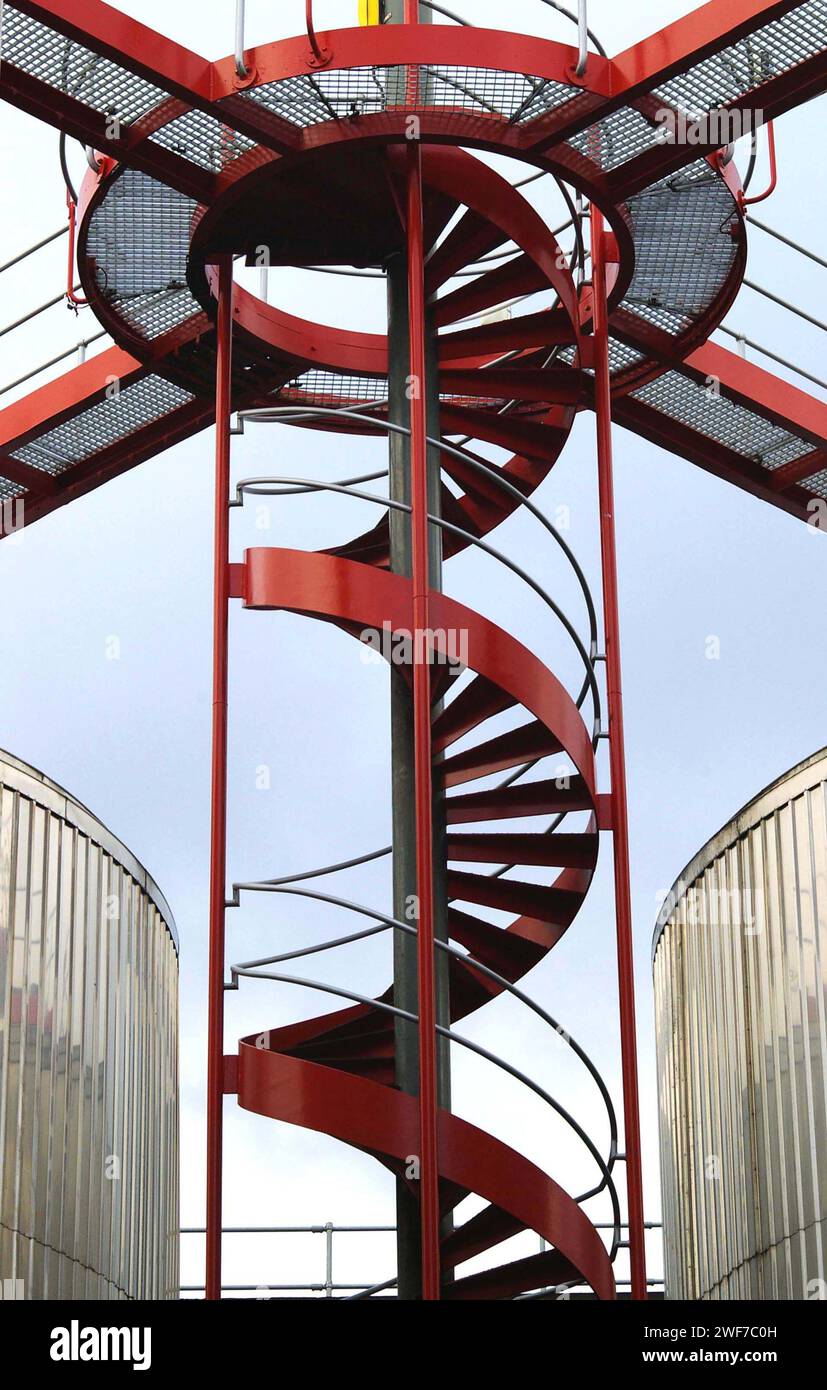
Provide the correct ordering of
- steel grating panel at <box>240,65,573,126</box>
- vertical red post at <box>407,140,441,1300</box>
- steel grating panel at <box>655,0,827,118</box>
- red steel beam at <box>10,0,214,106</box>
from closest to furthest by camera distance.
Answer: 1. vertical red post at <box>407,140,441,1300</box>
2. red steel beam at <box>10,0,214,106</box>
3. steel grating panel at <box>655,0,827,118</box>
4. steel grating panel at <box>240,65,573,126</box>

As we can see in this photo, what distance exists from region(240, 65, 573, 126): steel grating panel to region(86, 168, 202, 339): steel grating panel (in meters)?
1.34

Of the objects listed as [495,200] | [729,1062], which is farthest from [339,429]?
[729,1062]

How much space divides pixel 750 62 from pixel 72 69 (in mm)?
4624

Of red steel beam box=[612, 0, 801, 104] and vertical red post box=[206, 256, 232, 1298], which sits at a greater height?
red steel beam box=[612, 0, 801, 104]

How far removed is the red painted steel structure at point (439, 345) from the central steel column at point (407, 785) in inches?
8.7

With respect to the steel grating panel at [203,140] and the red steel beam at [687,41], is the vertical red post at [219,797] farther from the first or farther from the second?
the red steel beam at [687,41]

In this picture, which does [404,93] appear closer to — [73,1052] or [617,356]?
[617,356]

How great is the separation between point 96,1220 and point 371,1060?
2399 mm

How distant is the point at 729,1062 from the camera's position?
62.9ft

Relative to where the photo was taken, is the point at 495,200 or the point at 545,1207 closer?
the point at 545,1207

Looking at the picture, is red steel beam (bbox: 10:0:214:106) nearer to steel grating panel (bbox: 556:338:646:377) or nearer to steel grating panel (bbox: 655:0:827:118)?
steel grating panel (bbox: 655:0:827:118)

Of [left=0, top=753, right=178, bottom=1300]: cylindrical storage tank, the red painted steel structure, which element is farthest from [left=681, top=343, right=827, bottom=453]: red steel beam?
[left=0, top=753, right=178, bottom=1300]: cylindrical storage tank

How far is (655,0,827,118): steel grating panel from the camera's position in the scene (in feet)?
53.1

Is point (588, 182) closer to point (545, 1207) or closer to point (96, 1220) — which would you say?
point (545, 1207)
